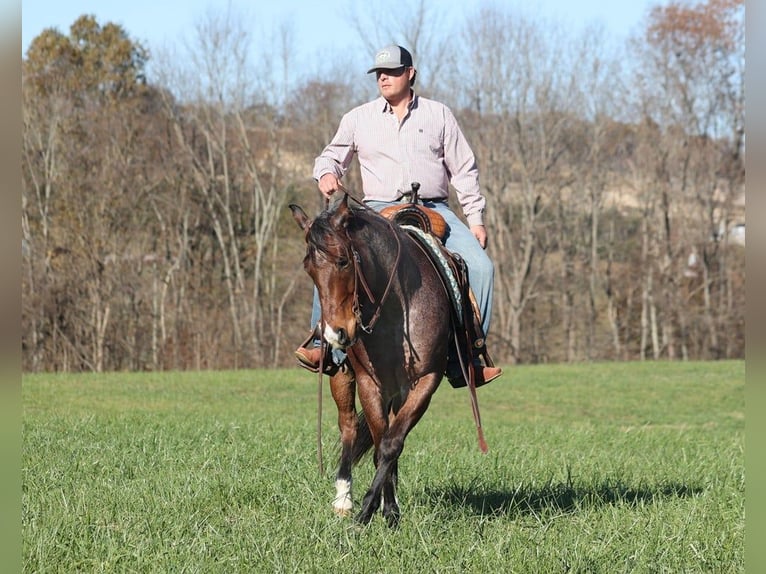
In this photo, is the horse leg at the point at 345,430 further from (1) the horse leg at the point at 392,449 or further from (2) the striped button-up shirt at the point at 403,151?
(2) the striped button-up shirt at the point at 403,151

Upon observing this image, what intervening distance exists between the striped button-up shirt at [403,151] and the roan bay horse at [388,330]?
0.74m

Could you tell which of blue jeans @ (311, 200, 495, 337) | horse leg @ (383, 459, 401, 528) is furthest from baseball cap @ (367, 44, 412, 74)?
horse leg @ (383, 459, 401, 528)

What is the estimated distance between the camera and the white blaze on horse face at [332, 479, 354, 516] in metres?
7.02

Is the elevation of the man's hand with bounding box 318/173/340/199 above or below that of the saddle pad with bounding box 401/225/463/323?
above

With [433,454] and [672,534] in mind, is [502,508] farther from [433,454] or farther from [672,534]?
[433,454]

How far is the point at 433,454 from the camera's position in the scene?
407 inches

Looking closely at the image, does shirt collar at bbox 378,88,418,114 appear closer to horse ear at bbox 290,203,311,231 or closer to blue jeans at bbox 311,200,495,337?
blue jeans at bbox 311,200,495,337

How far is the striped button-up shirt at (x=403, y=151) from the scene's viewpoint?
7.46 meters

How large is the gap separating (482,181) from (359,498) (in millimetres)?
35895

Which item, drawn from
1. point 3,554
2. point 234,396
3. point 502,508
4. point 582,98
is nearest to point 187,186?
point 582,98

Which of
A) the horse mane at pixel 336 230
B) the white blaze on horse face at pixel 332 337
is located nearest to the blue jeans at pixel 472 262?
the horse mane at pixel 336 230

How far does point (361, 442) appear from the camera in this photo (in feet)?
24.3

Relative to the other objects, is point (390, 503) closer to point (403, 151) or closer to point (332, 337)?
point (332, 337)

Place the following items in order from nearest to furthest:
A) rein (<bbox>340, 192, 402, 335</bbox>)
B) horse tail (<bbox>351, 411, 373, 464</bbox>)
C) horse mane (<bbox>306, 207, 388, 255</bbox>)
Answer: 1. horse mane (<bbox>306, 207, 388, 255</bbox>)
2. rein (<bbox>340, 192, 402, 335</bbox>)
3. horse tail (<bbox>351, 411, 373, 464</bbox>)
